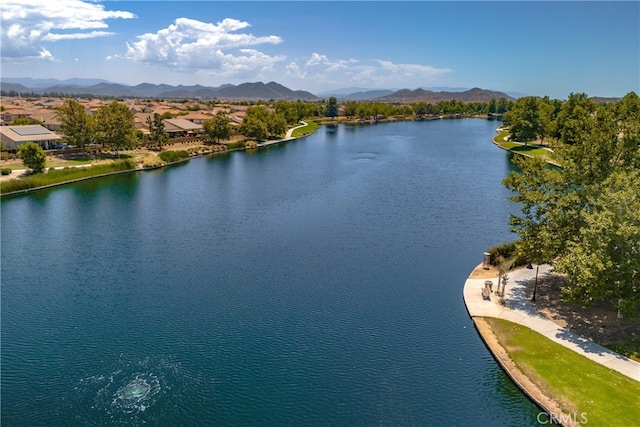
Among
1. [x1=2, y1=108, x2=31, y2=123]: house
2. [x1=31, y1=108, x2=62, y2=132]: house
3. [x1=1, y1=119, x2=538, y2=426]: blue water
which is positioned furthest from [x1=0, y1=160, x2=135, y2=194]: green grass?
[x1=2, y1=108, x2=31, y2=123]: house

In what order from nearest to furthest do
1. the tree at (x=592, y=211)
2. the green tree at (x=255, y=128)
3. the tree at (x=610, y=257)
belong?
the tree at (x=610, y=257) → the tree at (x=592, y=211) → the green tree at (x=255, y=128)

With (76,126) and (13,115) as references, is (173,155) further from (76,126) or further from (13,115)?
(13,115)

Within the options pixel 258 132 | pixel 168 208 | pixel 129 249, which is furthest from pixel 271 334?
pixel 258 132

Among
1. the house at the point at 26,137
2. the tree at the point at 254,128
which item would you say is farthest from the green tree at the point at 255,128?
the house at the point at 26,137

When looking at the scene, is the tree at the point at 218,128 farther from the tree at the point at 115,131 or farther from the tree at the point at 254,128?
the tree at the point at 115,131

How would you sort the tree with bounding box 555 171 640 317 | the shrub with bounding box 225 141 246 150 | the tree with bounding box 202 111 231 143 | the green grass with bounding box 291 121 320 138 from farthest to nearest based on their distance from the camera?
the green grass with bounding box 291 121 320 138 < the tree with bounding box 202 111 231 143 < the shrub with bounding box 225 141 246 150 < the tree with bounding box 555 171 640 317

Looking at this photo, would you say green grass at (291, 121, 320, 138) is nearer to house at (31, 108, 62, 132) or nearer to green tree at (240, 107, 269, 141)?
green tree at (240, 107, 269, 141)
